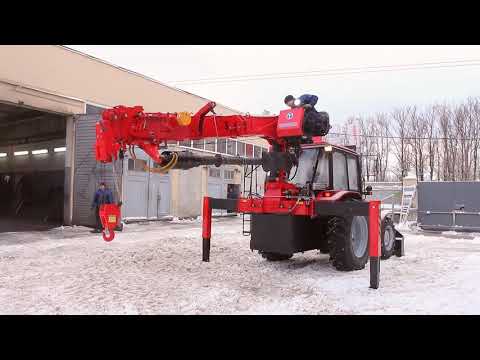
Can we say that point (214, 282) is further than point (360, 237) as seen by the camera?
No

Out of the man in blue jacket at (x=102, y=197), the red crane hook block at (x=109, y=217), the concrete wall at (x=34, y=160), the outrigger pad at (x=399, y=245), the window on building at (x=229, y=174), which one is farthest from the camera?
the window on building at (x=229, y=174)

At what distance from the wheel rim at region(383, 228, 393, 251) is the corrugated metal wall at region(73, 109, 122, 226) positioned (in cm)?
972

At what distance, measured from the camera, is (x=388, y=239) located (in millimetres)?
9781

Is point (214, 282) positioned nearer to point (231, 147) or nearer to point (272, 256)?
point (272, 256)

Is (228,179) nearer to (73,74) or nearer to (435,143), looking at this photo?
(73,74)

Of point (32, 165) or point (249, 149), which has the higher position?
point (249, 149)

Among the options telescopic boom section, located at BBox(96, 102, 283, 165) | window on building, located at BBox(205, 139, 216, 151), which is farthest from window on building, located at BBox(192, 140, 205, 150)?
telescopic boom section, located at BBox(96, 102, 283, 165)

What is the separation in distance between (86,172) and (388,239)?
35.9 feet

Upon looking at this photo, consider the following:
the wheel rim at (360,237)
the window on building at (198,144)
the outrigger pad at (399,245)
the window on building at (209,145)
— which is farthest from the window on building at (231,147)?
the wheel rim at (360,237)

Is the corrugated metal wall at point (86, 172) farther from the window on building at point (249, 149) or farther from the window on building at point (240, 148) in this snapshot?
the window on building at point (249, 149)

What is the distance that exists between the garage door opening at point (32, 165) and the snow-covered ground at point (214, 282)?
9521 millimetres

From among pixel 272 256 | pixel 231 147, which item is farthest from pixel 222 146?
pixel 272 256

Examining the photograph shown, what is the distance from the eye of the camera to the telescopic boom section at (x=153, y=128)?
7.27 meters

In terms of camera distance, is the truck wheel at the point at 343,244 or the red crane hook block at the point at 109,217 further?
the truck wheel at the point at 343,244
